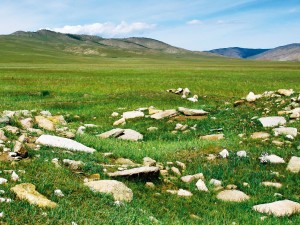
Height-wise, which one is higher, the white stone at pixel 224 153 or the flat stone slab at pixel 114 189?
the flat stone slab at pixel 114 189

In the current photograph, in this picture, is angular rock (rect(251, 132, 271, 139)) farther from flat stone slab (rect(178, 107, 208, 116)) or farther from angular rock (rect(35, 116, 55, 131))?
angular rock (rect(35, 116, 55, 131))

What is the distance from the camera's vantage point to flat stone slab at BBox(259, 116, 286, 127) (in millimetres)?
15875

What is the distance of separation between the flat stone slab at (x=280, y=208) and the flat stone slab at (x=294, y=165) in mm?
2600

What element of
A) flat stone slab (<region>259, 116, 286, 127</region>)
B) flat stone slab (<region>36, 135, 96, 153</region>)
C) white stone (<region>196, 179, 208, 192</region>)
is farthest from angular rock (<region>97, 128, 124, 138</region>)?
white stone (<region>196, 179, 208, 192</region>)

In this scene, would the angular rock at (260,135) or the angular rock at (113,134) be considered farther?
the angular rock at (113,134)

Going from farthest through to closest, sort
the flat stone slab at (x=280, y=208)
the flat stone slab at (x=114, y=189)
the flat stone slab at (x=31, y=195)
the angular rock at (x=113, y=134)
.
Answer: the angular rock at (x=113, y=134) < the flat stone slab at (x=280, y=208) < the flat stone slab at (x=114, y=189) < the flat stone slab at (x=31, y=195)

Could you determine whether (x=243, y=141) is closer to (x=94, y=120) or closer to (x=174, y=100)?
(x=94, y=120)

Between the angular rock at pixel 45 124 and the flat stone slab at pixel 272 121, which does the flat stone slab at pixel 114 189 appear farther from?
the flat stone slab at pixel 272 121

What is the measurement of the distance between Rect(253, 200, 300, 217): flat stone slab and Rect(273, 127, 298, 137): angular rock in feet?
20.3

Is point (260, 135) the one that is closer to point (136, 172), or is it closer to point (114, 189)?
point (136, 172)

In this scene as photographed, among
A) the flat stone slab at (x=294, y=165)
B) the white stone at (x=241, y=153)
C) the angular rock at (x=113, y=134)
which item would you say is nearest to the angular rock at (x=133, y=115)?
the angular rock at (x=113, y=134)

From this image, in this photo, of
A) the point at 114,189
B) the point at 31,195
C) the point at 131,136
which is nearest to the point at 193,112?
the point at 131,136

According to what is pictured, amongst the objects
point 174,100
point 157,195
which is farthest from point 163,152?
point 174,100

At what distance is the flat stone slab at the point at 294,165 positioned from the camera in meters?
10.9
